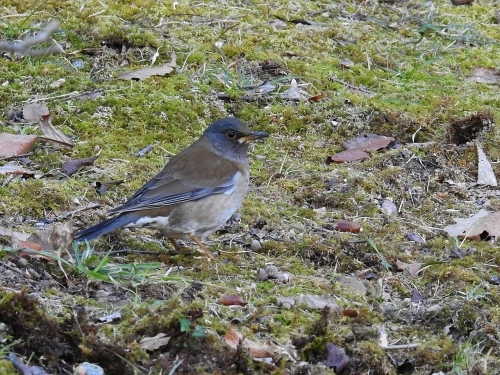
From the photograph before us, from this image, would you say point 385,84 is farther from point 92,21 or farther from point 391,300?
point 391,300

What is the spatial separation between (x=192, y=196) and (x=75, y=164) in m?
1.08

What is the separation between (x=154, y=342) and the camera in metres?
4.55

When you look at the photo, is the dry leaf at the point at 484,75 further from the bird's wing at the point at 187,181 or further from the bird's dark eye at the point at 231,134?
the bird's wing at the point at 187,181

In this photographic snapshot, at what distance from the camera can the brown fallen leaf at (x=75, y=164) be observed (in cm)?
705

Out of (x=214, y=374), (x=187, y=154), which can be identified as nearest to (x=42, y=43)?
(x=187, y=154)

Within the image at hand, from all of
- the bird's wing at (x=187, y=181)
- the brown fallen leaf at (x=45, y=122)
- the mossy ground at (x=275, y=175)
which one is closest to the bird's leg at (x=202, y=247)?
the mossy ground at (x=275, y=175)

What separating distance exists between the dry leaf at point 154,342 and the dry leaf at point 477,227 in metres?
2.93

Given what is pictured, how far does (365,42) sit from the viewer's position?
377 inches

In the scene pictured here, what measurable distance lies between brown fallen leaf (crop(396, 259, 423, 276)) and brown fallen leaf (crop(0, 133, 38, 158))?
3.03m

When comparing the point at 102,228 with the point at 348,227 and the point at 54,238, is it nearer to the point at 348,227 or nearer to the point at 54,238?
the point at 54,238

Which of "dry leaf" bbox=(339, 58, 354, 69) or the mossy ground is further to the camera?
"dry leaf" bbox=(339, 58, 354, 69)

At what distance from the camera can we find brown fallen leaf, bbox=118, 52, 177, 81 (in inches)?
326

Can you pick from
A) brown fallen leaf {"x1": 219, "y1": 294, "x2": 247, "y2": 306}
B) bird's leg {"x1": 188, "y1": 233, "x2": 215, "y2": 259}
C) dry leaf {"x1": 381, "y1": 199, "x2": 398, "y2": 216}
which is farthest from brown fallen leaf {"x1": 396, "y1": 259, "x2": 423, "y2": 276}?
brown fallen leaf {"x1": 219, "y1": 294, "x2": 247, "y2": 306}

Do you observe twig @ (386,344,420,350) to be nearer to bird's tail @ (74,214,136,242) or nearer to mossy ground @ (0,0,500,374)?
mossy ground @ (0,0,500,374)
